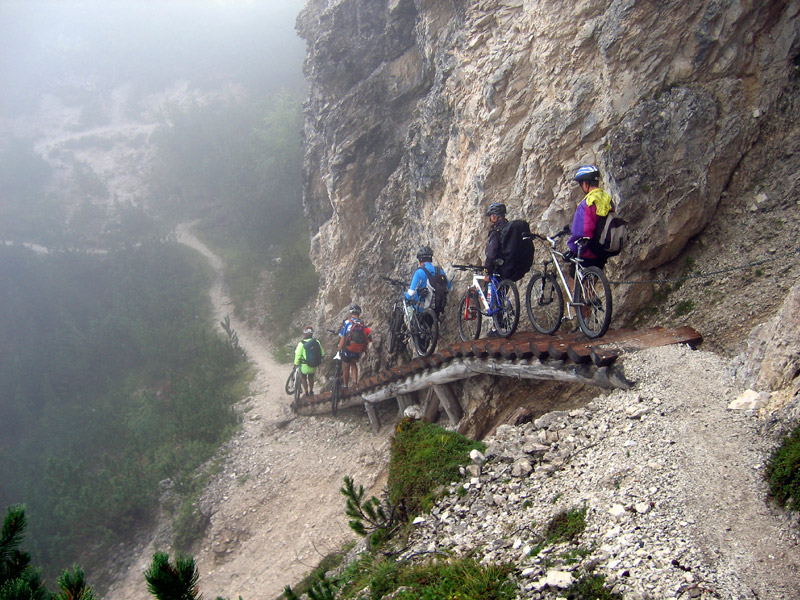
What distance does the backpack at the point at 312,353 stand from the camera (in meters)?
13.7

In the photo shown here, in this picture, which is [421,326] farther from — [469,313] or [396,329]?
[396,329]

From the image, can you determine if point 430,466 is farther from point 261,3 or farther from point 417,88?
point 261,3

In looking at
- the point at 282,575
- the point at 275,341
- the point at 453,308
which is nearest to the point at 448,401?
the point at 453,308

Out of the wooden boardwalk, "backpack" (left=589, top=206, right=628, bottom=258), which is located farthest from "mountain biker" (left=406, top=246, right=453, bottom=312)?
"backpack" (left=589, top=206, right=628, bottom=258)

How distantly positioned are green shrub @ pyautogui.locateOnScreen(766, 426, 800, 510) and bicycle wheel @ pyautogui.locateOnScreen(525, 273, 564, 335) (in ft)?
11.4

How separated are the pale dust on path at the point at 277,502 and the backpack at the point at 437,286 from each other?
3.92m

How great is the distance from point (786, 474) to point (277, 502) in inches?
419

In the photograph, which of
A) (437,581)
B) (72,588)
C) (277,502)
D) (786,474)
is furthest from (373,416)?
(786,474)

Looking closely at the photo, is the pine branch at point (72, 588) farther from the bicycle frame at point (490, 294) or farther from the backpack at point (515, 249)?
the bicycle frame at point (490, 294)

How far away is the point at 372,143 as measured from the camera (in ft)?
52.7

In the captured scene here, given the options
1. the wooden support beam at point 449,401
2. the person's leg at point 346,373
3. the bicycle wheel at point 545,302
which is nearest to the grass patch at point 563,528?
the bicycle wheel at point 545,302

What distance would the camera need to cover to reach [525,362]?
6.73 meters

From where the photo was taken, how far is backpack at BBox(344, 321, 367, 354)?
12000 mm

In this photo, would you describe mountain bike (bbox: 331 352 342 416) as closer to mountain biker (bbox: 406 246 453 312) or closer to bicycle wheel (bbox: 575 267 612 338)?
mountain biker (bbox: 406 246 453 312)
